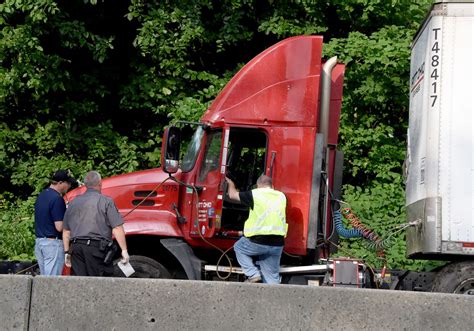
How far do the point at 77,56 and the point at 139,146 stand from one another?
208cm

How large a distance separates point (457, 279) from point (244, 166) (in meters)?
2.70

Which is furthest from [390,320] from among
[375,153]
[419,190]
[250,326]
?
[375,153]

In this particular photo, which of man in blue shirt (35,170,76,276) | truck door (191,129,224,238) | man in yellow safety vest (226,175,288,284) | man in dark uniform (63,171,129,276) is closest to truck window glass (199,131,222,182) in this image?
truck door (191,129,224,238)

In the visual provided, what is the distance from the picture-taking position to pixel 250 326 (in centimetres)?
616

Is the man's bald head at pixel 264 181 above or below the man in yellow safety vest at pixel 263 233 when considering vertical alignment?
above

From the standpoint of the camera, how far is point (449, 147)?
8.80 meters

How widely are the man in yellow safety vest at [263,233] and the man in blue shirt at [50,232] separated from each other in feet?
6.30

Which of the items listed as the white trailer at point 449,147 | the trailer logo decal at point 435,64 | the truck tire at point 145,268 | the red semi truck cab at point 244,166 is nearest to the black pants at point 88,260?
the truck tire at point 145,268

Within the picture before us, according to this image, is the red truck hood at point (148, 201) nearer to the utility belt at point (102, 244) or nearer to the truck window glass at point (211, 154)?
the truck window glass at point (211, 154)

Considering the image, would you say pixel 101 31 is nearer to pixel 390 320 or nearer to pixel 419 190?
pixel 419 190

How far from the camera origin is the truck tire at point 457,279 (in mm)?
8891

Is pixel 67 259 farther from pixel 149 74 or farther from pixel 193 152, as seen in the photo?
pixel 149 74

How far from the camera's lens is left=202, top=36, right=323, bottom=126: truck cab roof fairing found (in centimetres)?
976

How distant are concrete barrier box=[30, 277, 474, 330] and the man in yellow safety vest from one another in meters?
3.10
